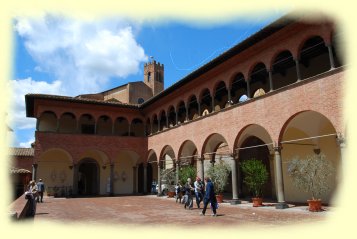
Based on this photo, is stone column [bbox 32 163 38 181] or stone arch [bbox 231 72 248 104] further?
stone column [bbox 32 163 38 181]

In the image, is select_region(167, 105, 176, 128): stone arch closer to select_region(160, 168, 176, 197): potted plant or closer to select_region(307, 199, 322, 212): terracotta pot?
select_region(160, 168, 176, 197): potted plant

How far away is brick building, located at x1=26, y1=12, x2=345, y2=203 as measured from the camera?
44.9 feet

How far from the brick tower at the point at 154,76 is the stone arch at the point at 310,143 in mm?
40237

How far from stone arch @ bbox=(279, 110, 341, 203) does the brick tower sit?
4024cm

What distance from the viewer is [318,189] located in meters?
12.4

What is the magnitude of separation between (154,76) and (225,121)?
3984cm

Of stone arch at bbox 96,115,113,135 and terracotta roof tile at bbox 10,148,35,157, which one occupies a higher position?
stone arch at bbox 96,115,113,135

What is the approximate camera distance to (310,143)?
53.0ft

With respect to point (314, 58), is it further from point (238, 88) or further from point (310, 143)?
point (238, 88)

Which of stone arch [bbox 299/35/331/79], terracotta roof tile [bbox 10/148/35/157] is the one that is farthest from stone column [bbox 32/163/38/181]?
stone arch [bbox 299/35/331/79]

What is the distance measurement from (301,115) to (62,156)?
64.8ft

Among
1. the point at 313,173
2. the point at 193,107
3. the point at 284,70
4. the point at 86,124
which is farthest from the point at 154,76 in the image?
the point at 313,173

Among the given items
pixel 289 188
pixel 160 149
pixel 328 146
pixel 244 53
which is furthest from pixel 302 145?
pixel 160 149

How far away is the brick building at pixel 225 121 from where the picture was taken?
13695 millimetres
